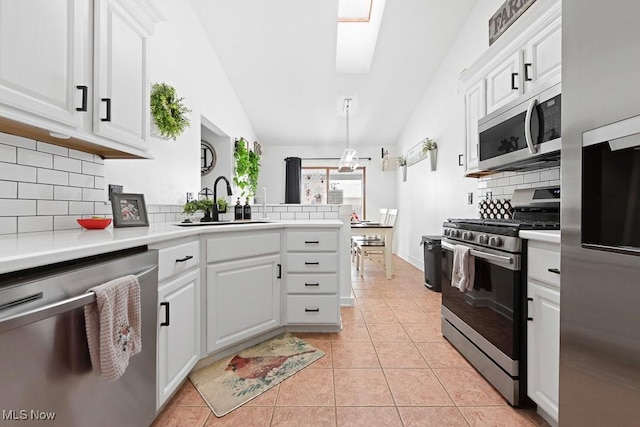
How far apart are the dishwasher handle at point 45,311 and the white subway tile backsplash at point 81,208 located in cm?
98

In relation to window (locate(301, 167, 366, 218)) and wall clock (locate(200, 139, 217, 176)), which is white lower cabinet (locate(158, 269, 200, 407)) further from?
window (locate(301, 167, 366, 218))

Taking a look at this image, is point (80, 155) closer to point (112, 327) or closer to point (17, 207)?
point (17, 207)

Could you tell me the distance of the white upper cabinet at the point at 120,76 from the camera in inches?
52.4

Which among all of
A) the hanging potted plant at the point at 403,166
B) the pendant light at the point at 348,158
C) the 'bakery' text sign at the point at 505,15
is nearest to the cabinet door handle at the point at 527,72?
the 'bakery' text sign at the point at 505,15

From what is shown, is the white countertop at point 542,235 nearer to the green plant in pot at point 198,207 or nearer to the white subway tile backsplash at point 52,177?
the green plant in pot at point 198,207

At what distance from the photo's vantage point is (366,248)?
4.24 metres

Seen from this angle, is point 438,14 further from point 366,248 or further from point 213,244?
point 213,244

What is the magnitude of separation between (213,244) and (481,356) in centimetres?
174

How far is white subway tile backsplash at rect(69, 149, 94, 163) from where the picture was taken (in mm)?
1536

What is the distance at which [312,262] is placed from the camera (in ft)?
7.47

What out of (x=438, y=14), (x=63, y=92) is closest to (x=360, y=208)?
(x=438, y=14)

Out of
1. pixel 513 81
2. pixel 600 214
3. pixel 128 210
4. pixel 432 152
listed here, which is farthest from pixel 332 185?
pixel 600 214

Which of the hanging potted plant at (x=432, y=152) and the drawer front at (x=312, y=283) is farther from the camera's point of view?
the hanging potted plant at (x=432, y=152)

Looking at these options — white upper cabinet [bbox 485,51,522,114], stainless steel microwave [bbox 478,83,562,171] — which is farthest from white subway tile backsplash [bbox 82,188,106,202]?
white upper cabinet [bbox 485,51,522,114]
